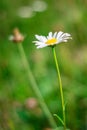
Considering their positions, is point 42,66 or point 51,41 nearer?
point 51,41

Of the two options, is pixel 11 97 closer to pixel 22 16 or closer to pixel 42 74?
pixel 42 74

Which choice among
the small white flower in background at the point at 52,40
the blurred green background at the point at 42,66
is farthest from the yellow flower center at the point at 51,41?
the blurred green background at the point at 42,66

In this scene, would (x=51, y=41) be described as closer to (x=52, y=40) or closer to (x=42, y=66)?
(x=52, y=40)

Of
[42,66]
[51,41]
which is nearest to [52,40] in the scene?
[51,41]

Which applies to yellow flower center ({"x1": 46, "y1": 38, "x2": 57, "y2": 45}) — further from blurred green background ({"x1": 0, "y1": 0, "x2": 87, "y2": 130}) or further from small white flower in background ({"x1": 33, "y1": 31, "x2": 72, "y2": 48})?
blurred green background ({"x1": 0, "y1": 0, "x2": 87, "y2": 130})

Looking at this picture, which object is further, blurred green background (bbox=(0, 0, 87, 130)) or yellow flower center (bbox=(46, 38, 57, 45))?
blurred green background (bbox=(0, 0, 87, 130))

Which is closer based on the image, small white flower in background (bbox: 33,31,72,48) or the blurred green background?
small white flower in background (bbox: 33,31,72,48)

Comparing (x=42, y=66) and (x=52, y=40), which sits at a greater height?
(x=52, y=40)

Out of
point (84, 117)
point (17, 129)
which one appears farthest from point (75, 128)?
point (17, 129)

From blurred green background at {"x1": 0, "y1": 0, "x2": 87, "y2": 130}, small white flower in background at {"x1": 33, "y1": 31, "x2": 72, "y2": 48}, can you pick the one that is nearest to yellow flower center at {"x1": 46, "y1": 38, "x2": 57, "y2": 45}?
small white flower in background at {"x1": 33, "y1": 31, "x2": 72, "y2": 48}
